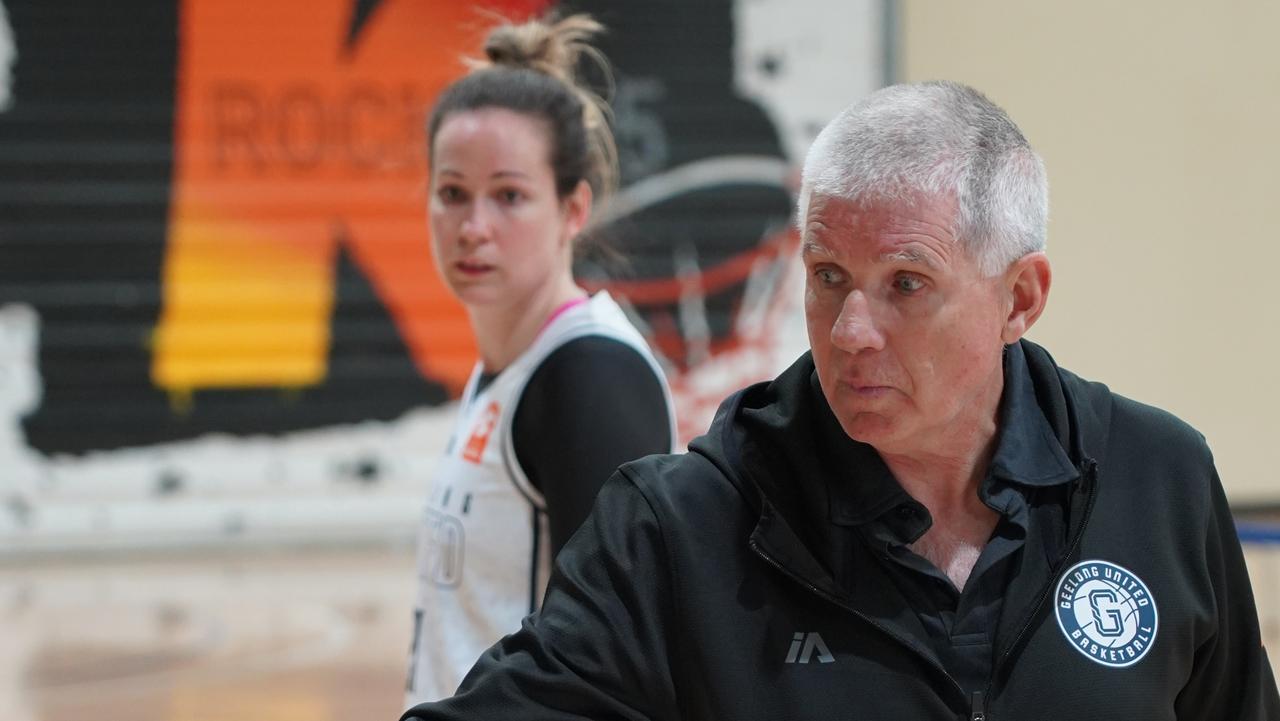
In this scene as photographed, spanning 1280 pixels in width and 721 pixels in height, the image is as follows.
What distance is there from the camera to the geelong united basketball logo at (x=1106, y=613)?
1.46m

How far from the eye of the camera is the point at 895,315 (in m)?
1.46

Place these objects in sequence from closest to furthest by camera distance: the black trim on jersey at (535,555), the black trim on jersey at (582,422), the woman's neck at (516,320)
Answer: the black trim on jersey at (582,422), the black trim on jersey at (535,555), the woman's neck at (516,320)

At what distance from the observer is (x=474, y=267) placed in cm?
247

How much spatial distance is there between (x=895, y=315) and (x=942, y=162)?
152 mm

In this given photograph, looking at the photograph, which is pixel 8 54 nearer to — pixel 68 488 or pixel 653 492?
pixel 68 488

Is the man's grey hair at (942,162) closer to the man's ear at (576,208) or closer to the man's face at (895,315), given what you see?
the man's face at (895,315)

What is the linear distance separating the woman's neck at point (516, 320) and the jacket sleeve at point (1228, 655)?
3.75 ft

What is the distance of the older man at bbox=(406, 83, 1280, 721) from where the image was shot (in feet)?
4.69

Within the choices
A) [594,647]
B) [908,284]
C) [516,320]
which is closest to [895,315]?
[908,284]

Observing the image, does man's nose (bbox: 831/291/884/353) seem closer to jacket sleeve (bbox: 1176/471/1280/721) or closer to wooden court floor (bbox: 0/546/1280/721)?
jacket sleeve (bbox: 1176/471/1280/721)

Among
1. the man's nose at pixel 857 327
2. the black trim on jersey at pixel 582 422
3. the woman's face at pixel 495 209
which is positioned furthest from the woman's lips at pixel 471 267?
the man's nose at pixel 857 327

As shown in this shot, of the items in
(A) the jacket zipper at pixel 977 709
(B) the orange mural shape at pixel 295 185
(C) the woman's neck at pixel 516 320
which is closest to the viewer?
(A) the jacket zipper at pixel 977 709

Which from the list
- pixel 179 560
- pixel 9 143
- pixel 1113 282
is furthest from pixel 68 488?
pixel 1113 282

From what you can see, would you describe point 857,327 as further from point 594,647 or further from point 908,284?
point 594,647
